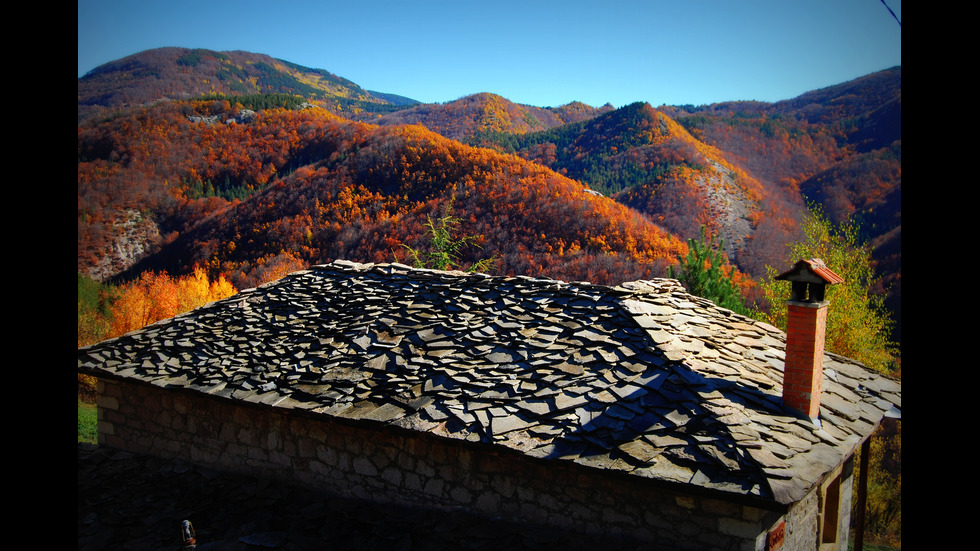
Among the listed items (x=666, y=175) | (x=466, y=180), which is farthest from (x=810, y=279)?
(x=666, y=175)

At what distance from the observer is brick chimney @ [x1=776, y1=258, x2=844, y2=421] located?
6785 mm

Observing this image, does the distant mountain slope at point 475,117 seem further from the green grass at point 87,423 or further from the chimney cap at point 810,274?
the chimney cap at point 810,274

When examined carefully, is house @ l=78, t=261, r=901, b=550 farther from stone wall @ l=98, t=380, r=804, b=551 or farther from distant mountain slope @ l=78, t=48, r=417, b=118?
distant mountain slope @ l=78, t=48, r=417, b=118

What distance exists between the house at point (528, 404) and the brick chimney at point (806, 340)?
0.07 ft

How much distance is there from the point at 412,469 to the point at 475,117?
217 ft

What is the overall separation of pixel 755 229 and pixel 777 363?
122ft

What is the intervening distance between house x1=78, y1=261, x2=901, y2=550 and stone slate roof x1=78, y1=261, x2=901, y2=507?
0.03m

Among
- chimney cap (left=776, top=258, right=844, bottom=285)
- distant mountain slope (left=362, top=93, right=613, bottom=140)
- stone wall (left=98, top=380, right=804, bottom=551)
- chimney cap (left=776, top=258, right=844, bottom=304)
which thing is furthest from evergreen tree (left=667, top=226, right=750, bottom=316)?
distant mountain slope (left=362, top=93, right=613, bottom=140)

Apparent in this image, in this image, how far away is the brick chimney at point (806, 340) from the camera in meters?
6.79

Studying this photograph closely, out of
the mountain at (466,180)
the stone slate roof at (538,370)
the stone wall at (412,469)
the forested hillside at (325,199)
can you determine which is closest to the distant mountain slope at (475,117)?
the mountain at (466,180)

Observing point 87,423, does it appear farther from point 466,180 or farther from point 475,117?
point 475,117

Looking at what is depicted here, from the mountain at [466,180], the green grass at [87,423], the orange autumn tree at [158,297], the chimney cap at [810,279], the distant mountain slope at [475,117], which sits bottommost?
the green grass at [87,423]

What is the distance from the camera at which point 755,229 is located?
4166cm

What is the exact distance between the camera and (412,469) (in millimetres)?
7367
